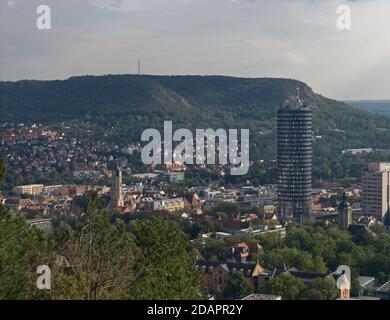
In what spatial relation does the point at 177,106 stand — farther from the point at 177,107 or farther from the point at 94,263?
the point at 94,263

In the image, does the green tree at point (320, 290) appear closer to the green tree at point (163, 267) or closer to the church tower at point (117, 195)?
the green tree at point (163, 267)

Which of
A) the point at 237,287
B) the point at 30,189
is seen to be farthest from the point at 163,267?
the point at 30,189

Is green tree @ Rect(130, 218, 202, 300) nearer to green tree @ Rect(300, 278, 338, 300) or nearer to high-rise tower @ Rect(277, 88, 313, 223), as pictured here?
green tree @ Rect(300, 278, 338, 300)

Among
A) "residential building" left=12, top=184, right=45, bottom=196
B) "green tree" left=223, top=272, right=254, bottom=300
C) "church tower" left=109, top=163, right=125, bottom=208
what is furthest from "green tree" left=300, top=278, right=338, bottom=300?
"residential building" left=12, top=184, right=45, bottom=196

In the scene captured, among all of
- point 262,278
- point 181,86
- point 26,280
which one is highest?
point 181,86

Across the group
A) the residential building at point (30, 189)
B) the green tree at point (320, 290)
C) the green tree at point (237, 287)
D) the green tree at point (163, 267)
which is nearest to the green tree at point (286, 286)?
the green tree at point (320, 290)
